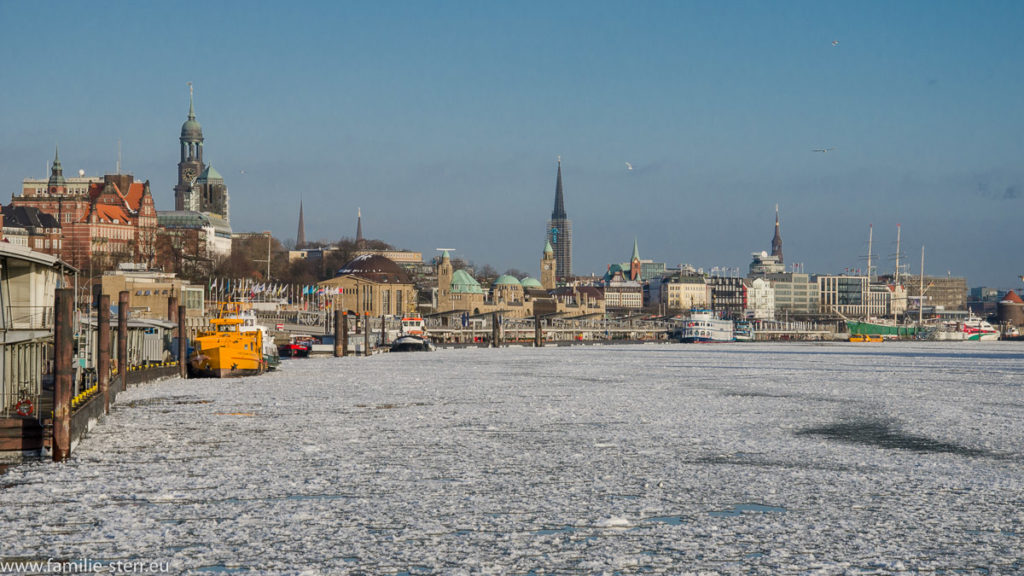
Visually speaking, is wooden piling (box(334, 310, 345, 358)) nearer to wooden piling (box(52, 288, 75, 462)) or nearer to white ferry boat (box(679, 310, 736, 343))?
wooden piling (box(52, 288, 75, 462))

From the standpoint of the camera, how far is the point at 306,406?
36781 millimetres

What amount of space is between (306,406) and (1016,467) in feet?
71.4

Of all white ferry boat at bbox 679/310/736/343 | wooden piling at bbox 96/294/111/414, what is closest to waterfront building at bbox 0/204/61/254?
white ferry boat at bbox 679/310/736/343

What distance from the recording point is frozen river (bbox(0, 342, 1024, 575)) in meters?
14.6

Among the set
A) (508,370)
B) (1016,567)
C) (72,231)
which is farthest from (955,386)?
(72,231)

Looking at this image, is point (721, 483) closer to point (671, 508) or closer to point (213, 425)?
point (671, 508)

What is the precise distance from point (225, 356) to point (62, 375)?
1335 inches

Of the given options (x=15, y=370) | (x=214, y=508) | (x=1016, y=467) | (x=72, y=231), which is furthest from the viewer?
(x=72, y=231)

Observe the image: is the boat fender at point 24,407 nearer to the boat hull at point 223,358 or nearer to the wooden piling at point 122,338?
the wooden piling at point 122,338

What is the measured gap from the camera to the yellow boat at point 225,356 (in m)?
56.2

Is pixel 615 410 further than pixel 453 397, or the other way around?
pixel 453 397

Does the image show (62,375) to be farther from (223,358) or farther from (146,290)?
(146,290)

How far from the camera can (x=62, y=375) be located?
22.9 metres

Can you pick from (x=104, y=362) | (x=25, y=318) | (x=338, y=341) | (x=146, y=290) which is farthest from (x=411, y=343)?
(x=25, y=318)
